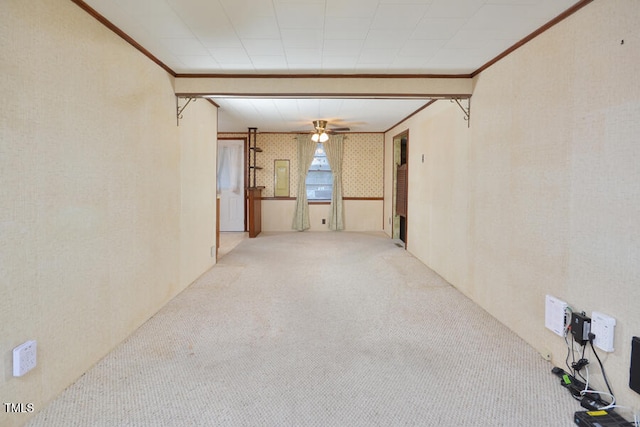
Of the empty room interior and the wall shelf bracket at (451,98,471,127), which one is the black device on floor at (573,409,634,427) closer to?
the empty room interior

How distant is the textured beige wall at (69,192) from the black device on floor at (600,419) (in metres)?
2.59

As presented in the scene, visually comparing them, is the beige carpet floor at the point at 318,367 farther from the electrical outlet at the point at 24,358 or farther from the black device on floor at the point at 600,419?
the electrical outlet at the point at 24,358

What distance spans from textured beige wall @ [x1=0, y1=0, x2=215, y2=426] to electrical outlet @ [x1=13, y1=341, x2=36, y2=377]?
25 mm

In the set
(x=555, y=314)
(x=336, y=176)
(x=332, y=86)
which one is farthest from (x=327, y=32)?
(x=336, y=176)

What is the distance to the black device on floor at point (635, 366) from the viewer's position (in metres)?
1.62

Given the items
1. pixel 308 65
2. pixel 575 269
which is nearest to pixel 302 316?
pixel 575 269

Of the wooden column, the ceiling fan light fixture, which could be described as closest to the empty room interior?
the ceiling fan light fixture

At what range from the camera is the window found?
8125 millimetres

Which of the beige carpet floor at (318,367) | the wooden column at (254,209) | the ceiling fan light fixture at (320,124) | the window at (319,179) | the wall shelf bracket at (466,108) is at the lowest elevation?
the beige carpet floor at (318,367)

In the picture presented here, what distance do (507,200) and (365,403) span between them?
1.89m

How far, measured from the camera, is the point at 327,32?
2484 millimetres

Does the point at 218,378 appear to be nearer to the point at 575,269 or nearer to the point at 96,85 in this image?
the point at 96,85

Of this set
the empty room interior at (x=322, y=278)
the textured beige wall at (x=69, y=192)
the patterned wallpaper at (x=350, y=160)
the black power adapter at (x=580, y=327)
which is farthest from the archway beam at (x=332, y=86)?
the patterned wallpaper at (x=350, y=160)

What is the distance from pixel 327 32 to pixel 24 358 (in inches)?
101
